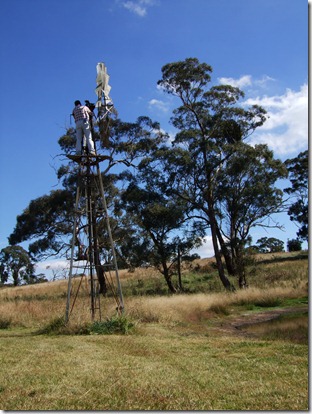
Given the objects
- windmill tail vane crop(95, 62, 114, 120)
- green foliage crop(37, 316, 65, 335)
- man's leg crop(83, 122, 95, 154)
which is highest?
windmill tail vane crop(95, 62, 114, 120)

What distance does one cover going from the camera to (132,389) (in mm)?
4301

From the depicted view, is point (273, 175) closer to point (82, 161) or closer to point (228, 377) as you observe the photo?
point (82, 161)

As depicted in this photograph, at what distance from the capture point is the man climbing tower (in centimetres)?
1026

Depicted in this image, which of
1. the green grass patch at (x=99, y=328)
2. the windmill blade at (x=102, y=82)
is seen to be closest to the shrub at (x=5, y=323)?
the green grass patch at (x=99, y=328)

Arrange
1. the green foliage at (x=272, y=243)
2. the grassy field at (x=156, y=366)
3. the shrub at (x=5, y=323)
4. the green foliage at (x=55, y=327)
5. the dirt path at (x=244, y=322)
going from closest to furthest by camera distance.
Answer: the grassy field at (x=156, y=366), the green foliage at (x=55, y=327), the dirt path at (x=244, y=322), the shrub at (x=5, y=323), the green foliage at (x=272, y=243)

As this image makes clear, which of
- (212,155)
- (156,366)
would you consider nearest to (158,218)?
(212,155)

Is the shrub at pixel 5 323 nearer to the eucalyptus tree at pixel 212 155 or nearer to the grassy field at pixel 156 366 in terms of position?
the grassy field at pixel 156 366

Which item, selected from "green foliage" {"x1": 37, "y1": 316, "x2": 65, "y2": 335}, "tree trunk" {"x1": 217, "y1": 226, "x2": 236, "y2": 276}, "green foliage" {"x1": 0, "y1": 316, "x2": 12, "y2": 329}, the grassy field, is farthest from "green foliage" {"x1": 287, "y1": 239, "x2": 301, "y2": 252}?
"green foliage" {"x1": 37, "y1": 316, "x2": 65, "y2": 335}

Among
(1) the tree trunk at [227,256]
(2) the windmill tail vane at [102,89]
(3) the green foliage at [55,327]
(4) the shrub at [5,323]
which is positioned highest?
(2) the windmill tail vane at [102,89]

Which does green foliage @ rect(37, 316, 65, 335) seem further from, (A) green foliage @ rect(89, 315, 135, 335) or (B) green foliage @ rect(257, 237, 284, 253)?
(B) green foliage @ rect(257, 237, 284, 253)

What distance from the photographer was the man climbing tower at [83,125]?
10258mm

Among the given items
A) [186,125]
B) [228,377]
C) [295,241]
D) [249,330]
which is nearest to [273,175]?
[186,125]

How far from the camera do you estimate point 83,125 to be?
10312mm

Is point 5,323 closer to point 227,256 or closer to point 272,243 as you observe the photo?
point 227,256
